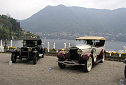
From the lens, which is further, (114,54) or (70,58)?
(114,54)

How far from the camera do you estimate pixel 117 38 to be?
593ft

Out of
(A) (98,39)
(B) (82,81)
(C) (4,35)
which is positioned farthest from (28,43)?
(C) (4,35)

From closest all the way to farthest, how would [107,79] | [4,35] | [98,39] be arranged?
[107,79] < [98,39] < [4,35]

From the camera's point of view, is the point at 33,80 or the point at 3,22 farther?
the point at 3,22

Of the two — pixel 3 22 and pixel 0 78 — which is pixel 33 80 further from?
pixel 3 22

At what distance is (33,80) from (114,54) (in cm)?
1069

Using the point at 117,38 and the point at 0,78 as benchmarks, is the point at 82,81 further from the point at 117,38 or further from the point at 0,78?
the point at 117,38

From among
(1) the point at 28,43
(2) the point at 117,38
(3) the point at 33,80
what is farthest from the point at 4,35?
(2) the point at 117,38

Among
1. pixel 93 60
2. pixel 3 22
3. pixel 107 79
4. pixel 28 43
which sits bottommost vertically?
pixel 107 79

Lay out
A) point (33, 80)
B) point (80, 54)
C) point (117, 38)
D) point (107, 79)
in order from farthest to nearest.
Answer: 1. point (117, 38)
2. point (80, 54)
3. point (107, 79)
4. point (33, 80)

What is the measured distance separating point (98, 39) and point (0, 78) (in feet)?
24.0

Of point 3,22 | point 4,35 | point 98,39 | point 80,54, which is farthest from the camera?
point 3,22

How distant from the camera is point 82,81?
683 cm

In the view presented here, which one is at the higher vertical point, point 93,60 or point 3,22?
point 3,22
